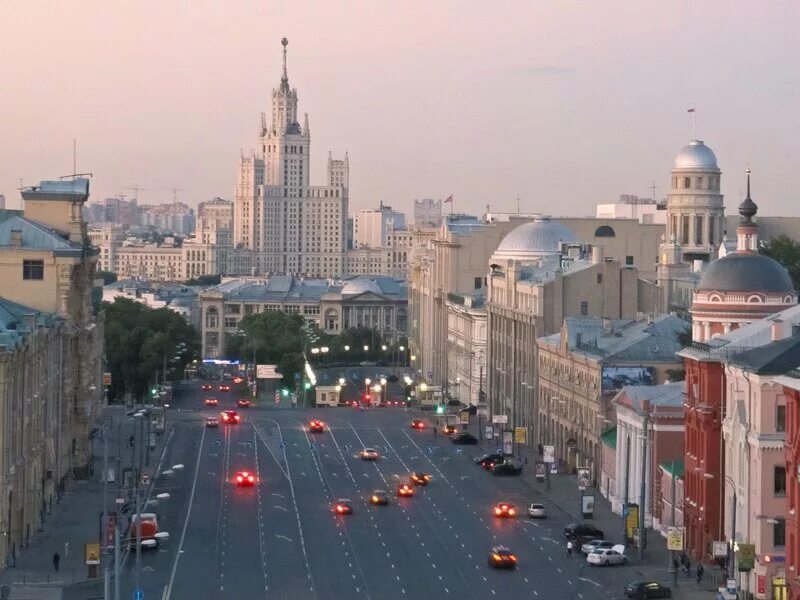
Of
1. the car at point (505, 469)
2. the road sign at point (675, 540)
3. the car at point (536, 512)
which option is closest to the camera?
the road sign at point (675, 540)

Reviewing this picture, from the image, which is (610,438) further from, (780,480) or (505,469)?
(780,480)

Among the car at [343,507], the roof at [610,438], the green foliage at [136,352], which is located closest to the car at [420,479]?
the roof at [610,438]

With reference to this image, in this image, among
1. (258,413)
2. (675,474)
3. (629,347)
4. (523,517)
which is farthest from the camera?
(258,413)

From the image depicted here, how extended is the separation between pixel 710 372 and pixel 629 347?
2906 cm

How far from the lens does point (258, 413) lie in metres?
147

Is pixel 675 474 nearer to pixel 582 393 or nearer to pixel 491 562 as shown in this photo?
pixel 491 562

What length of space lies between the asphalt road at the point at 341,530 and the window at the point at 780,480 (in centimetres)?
608

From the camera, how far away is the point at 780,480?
68125 millimetres

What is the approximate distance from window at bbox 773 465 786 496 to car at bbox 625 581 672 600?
4.52 m

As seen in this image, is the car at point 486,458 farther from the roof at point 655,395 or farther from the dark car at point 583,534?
the dark car at point 583,534

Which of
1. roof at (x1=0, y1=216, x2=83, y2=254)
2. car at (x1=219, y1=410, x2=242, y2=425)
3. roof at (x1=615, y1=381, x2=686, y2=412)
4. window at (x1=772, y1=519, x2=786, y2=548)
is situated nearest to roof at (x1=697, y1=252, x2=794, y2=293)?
roof at (x1=615, y1=381, x2=686, y2=412)

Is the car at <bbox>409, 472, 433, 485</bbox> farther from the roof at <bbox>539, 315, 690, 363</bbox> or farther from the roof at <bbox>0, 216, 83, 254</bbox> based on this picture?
the roof at <bbox>0, 216, 83, 254</bbox>

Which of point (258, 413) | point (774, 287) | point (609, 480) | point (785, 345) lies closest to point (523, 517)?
point (609, 480)

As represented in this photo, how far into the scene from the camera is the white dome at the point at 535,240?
504 feet
